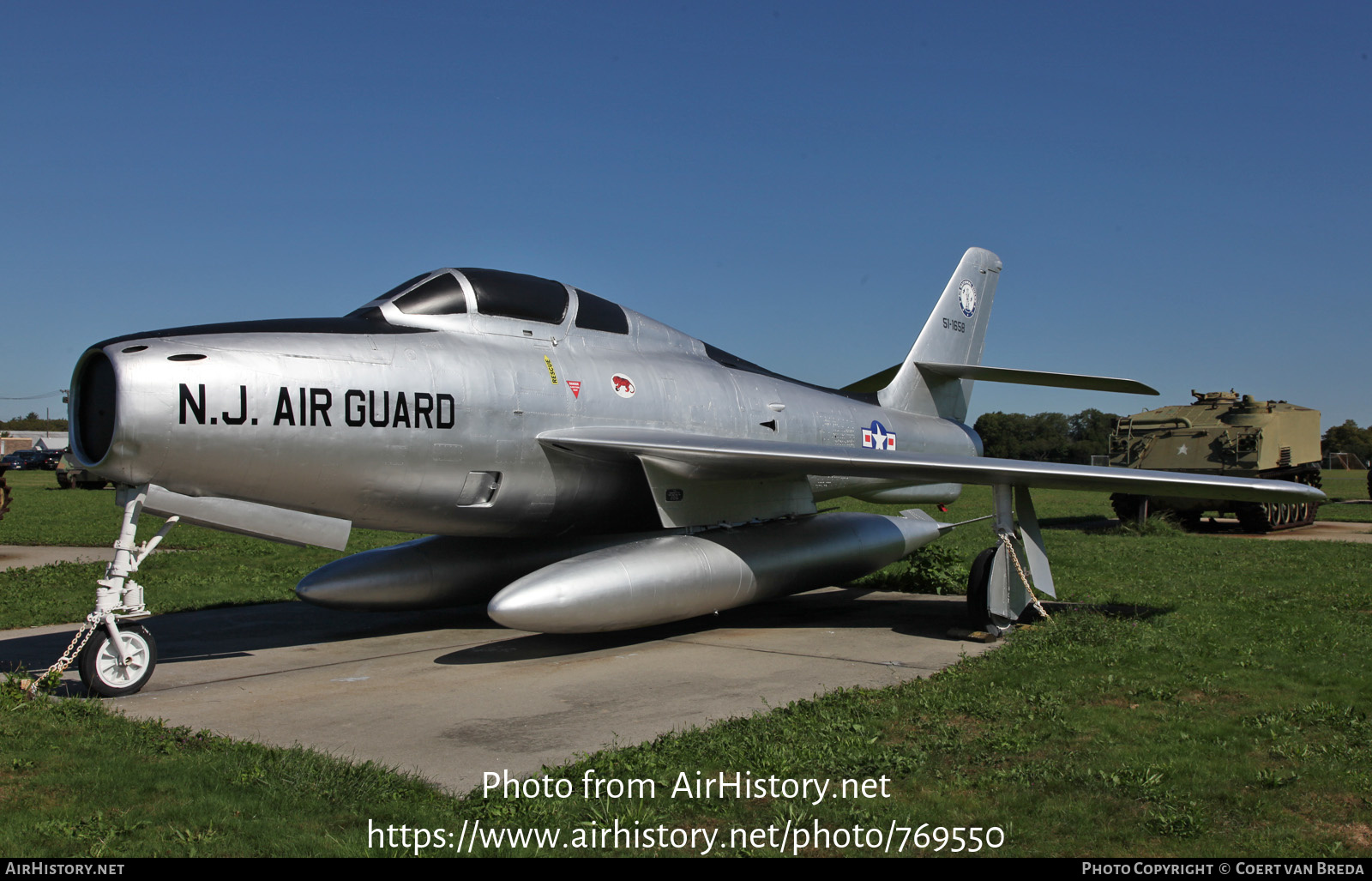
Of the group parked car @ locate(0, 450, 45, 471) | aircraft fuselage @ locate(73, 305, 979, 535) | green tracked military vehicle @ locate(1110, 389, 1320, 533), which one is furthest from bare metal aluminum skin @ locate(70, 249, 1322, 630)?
parked car @ locate(0, 450, 45, 471)

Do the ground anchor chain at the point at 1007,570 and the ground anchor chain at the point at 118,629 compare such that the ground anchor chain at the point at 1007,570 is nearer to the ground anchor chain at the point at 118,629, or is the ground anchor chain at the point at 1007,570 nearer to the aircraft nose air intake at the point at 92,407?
the ground anchor chain at the point at 118,629

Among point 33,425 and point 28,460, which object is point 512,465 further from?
point 33,425

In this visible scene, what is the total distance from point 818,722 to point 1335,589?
27.0 feet

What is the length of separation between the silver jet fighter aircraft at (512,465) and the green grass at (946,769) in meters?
1.43

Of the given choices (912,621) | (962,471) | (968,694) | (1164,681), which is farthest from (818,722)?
(912,621)

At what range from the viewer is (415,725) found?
5.50 m

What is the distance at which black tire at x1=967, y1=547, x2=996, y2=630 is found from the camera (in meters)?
8.47

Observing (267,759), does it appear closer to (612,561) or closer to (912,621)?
(612,561)

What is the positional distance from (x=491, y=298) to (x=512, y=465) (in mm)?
1410

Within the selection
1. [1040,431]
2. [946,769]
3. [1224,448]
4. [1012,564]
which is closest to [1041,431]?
[1040,431]

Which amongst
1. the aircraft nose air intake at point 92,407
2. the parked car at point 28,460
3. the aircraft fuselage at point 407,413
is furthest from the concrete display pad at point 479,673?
the parked car at point 28,460

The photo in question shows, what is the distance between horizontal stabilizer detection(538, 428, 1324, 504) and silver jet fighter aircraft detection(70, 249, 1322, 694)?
0.03 m

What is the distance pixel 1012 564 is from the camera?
28.2ft

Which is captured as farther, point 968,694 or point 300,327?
point 300,327
